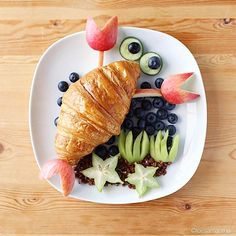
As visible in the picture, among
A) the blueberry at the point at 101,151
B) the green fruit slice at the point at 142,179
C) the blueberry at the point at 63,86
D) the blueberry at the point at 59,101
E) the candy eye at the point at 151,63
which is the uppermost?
the candy eye at the point at 151,63

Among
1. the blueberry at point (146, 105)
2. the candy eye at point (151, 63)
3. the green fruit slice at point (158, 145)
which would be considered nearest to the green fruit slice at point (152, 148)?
the green fruit slice at point (158, 145)

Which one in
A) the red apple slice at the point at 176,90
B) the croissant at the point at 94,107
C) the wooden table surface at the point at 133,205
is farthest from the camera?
the wooden table surface at the point at 133,205

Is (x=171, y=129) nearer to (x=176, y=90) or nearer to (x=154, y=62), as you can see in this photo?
(x=176, y=90)

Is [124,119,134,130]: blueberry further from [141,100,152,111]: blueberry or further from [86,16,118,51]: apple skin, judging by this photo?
[86,16,118,51]: apple skin

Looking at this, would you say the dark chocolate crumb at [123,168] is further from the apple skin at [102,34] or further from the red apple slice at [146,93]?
the apple skin at [102,34]

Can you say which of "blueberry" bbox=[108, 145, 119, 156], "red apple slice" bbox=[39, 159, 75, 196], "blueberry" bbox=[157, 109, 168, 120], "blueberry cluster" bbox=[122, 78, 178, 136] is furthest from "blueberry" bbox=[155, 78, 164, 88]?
"red apple slice" bbox=[39, 159, 75, 196]

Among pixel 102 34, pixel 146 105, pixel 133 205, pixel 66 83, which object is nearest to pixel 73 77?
pixel 66 83

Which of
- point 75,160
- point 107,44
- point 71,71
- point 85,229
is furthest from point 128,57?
point 85,229

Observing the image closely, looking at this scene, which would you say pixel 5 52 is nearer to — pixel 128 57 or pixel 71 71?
pixel 71 71
